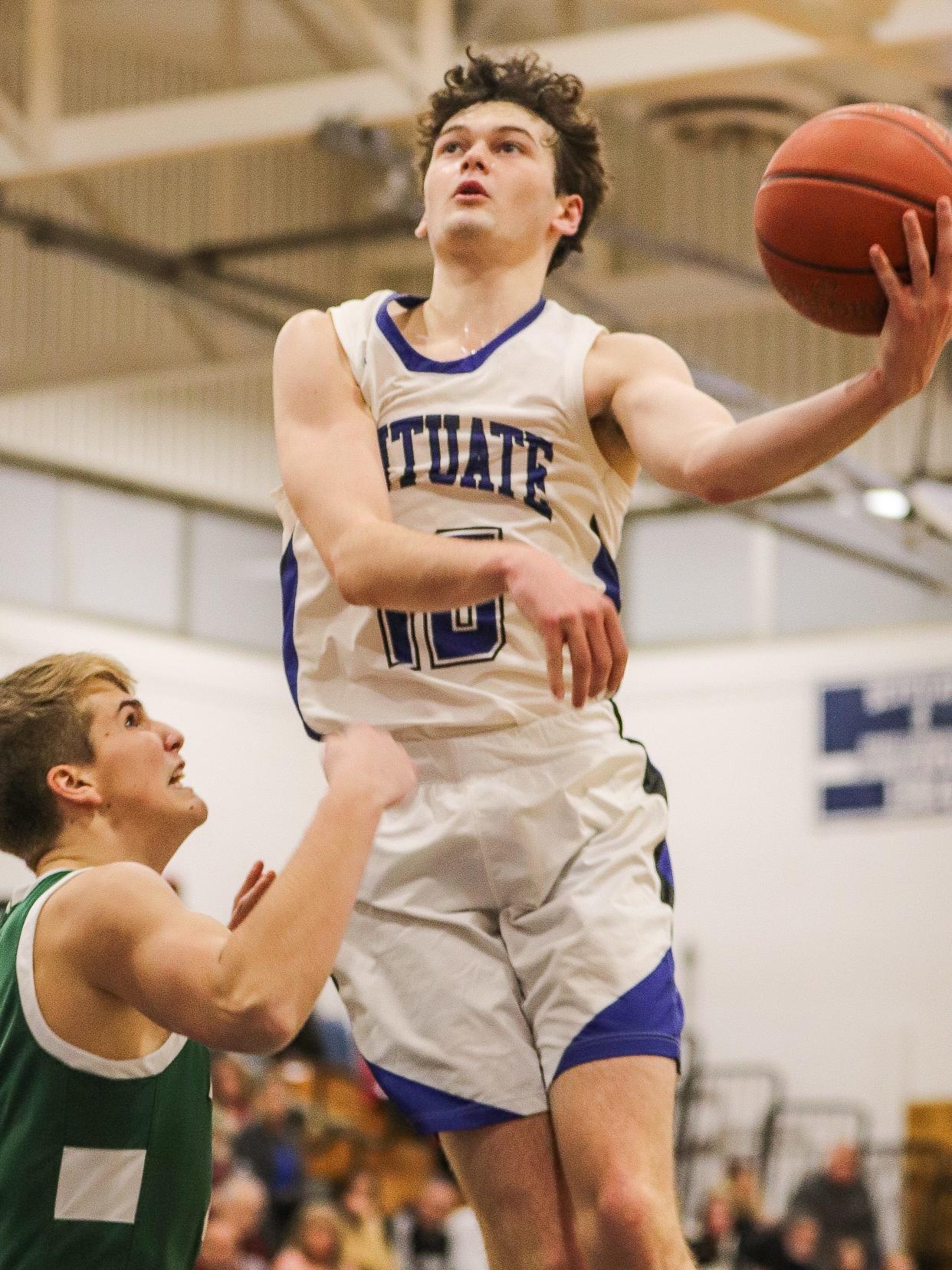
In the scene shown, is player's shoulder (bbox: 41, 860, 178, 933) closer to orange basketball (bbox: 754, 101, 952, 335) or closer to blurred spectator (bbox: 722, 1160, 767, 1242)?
orange basketball (bbox: 754, 101, 952, 335)

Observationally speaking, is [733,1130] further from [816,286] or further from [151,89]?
[816,286]

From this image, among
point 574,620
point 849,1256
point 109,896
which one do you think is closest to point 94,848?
point 109,896

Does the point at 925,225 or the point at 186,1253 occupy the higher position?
the point at 925,225

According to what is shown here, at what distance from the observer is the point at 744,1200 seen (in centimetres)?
1534

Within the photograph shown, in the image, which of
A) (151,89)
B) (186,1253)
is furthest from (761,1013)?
(186,1253)

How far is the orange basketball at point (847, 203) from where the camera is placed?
332 cm

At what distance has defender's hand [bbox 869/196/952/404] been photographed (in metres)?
3.17

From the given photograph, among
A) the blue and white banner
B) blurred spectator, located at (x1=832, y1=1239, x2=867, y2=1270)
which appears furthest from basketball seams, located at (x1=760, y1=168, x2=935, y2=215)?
the blue and white banner

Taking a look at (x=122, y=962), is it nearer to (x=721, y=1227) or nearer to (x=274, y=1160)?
(x=274, y=1160)

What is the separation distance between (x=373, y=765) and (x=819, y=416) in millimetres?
883

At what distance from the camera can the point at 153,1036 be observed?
11.6ft

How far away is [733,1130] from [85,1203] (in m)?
15.7

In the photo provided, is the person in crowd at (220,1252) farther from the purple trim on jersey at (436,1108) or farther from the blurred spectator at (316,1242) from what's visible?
the purple trim on jersey at (436,1108)

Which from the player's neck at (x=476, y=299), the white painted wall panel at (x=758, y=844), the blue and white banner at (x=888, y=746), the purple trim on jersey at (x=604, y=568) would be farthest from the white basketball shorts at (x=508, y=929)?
the blue and white banner at (x=888, y=746)
